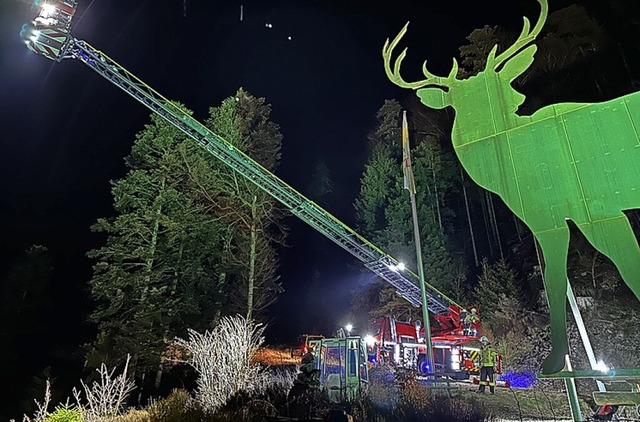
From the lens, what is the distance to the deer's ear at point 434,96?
4414 mm

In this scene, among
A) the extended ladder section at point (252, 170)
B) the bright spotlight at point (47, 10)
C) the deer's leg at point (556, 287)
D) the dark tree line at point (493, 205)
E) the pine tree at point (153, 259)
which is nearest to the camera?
the deer's leg at point (556, 287)

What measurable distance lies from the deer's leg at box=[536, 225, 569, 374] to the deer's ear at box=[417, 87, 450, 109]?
5.92 ft

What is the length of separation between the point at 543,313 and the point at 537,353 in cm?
293

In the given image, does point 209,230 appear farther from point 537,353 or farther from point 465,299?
point 537,353

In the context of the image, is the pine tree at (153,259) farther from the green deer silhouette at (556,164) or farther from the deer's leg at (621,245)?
the deer's leg at (621,245)

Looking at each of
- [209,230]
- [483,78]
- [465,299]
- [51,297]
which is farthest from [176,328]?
[483,78]

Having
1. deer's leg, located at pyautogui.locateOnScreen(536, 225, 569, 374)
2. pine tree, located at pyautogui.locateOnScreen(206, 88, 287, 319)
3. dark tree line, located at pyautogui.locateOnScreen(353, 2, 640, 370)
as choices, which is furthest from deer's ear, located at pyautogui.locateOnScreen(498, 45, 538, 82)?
pine tree, located at pyautogui.locateOnScreen(206, 88, 287, 319)

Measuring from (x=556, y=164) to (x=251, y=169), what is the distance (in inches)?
396

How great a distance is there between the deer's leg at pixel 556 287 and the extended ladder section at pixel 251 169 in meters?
8.91

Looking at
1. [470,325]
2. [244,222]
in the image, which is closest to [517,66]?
[470,325]

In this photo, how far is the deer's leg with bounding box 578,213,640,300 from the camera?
3.32m

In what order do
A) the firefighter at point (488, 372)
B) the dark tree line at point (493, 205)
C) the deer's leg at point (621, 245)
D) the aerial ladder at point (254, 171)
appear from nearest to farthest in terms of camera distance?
1. the deer's leg at point (621, 245)
2. the firefighter at point (488, 372)
3. the aerial ladder at point (254, 171)
4. the dark tree line at point (493, 205)

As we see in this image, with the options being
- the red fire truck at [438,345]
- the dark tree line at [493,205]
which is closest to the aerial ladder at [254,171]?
the red fire truck at [438,345]

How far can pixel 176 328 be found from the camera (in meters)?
15.4
